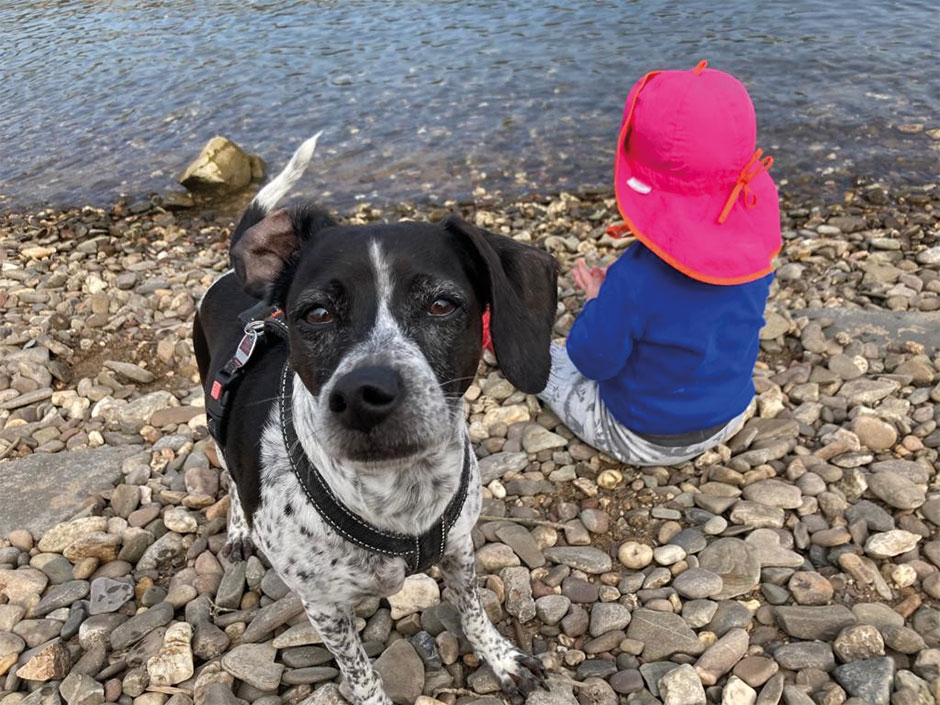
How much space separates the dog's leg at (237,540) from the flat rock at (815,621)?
2.55 meters

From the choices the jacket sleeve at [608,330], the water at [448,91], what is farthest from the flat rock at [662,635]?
the water at [448,91]

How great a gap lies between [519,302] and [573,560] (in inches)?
64.5

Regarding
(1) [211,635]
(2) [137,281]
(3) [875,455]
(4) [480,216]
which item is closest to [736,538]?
(3) [875,455]

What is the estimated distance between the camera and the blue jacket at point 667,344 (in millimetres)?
3549

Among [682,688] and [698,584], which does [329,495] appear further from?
[698,584]

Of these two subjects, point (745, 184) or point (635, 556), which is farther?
point (635, 556)

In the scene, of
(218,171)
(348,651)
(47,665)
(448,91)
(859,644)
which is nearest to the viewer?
(348,651)

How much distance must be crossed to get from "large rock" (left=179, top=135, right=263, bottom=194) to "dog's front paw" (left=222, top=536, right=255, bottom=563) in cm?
666

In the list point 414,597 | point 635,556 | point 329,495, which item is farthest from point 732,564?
point 329,495

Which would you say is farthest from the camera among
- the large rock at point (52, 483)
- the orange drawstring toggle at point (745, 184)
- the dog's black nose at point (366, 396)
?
the large rock at point (52, 483)

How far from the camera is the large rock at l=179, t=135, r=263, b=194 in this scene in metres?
9.12

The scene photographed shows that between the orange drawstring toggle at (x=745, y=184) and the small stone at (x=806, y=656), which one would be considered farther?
the orange drawstring toggle at (x=745, y=184)

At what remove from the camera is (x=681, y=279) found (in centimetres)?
351

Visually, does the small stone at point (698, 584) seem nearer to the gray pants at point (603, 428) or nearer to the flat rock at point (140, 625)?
the gray pants at point (603, 428)
